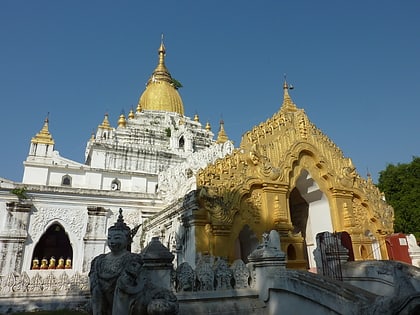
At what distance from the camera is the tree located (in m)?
26.7

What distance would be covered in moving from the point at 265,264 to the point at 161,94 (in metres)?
33.1

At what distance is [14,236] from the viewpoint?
17.9 metres

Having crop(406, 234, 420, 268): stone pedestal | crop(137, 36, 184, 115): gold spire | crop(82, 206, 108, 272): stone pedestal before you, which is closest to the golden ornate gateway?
crop(406, 234, 420, 268): stone pedestal

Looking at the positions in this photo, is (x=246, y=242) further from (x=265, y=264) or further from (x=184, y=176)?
(x=265, y=264)

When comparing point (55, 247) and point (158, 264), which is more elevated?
point (55, 247)

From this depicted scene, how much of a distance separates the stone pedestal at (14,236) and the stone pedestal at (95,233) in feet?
10.5

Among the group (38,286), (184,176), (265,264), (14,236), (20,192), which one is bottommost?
(38,286)

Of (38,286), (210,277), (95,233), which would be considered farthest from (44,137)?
(210,277)

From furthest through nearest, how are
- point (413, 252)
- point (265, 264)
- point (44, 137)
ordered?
1. point (44, 137)
2. point (413, 252)
3. point (265, 264)

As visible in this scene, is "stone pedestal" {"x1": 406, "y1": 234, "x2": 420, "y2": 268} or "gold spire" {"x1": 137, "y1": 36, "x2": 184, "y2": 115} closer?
"stone pedestal" {"x1": 406, "y1": 234, "x2": 420, "y2": 268}

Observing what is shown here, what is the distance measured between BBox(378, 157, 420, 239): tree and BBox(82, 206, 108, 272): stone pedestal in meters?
22.9

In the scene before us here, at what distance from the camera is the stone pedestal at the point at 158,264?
642 centimetres

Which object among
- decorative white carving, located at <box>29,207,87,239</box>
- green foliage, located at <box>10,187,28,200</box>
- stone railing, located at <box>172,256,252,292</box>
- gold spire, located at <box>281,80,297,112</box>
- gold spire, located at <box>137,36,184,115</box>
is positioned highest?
gold spire, located at <box>137,36,184,115</box>

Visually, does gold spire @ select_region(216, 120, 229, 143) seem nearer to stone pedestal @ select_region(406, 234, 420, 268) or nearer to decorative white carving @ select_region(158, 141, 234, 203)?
decorative white carving @ select_region(158, 141, 234, 203)
